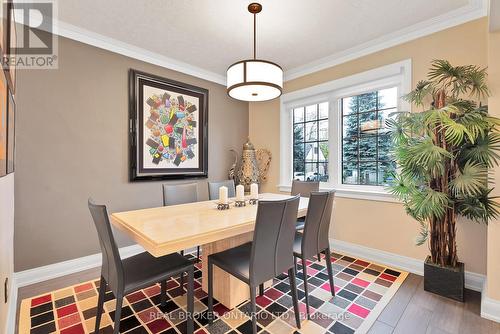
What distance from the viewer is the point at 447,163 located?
2008 mm

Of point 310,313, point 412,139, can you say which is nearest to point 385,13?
point 412,139

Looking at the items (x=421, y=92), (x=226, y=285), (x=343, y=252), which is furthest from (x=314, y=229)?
(x=421, y=92)

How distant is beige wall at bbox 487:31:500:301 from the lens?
1767mm

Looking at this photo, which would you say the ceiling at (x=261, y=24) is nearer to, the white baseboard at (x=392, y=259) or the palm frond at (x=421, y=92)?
the palm frond at (x=421, y=92)

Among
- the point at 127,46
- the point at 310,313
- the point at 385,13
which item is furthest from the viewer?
the point at 127,46

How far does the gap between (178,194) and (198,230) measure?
4.03ft

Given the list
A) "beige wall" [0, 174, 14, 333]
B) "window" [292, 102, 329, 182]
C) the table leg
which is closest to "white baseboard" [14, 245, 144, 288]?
"beige wall" [0, 174, 14, 333]

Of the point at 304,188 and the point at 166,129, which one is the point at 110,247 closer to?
the point at 166,129

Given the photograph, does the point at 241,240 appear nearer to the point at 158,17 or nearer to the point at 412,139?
the point at 412,139

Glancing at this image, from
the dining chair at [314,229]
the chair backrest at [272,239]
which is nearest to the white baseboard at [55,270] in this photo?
the chair backrest at [272,239]

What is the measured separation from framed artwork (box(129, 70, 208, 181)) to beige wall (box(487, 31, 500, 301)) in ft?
10.3

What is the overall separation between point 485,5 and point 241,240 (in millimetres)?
3039

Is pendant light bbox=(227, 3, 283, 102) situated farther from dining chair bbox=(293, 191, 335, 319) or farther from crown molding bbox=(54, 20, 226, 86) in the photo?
crown molding bbox=(54, 20, 226, 86)

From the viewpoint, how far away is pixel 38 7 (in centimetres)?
214
